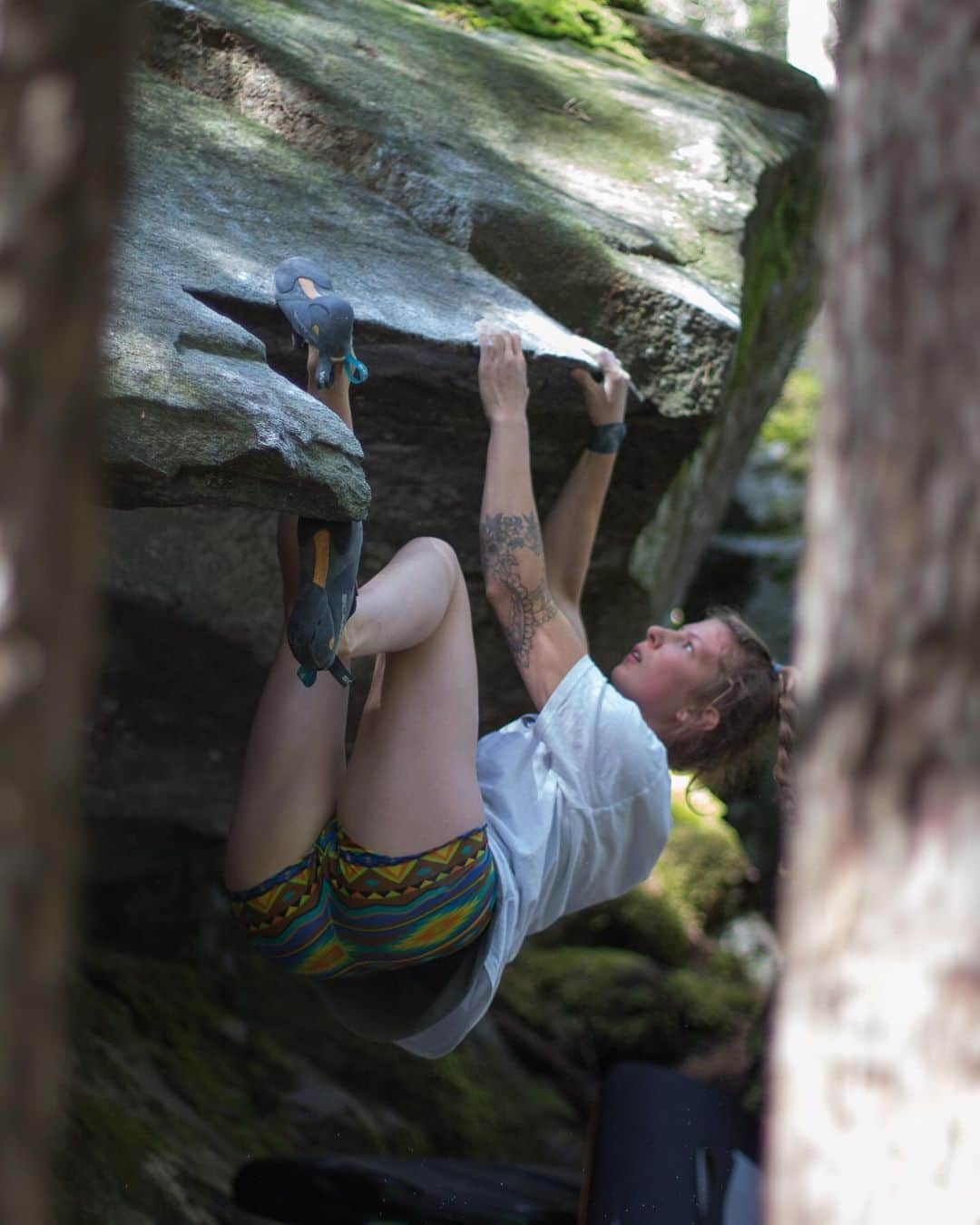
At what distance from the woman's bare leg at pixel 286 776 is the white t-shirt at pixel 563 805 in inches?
15.0

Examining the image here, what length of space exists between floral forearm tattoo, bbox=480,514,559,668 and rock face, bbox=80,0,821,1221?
0.27m

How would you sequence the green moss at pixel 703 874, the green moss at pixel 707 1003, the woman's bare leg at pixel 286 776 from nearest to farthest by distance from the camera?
the woman's bare leg at pixel 286 776 < the green moss at pixel 707 1003 < the green moss at pixel 703 874

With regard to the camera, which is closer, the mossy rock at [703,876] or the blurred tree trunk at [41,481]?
the blurred tree trunk at [41,481]

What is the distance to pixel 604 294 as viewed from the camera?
324 centimetres

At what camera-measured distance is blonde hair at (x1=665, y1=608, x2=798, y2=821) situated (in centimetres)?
320

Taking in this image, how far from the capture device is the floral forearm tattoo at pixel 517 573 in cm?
298

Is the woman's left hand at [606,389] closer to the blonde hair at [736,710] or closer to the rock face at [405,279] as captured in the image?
the rock face at [405,279]

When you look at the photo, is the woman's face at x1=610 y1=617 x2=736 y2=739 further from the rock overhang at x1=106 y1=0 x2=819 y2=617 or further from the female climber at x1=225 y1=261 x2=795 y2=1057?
the rock overhang at x1=106 y1=0 x2=819 y2=617

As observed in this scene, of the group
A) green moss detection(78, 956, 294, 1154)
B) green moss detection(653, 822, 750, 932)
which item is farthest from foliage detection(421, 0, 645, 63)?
green moss detection(653, 822, 750, 932)

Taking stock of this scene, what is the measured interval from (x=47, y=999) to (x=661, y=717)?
2.49 meters

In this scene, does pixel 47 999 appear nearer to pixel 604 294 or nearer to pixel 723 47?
pixel 604 294

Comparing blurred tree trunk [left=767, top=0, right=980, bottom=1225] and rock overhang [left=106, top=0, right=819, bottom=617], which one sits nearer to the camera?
blurred tree trunk [left=767, top=0, right=980, bottom=1225]

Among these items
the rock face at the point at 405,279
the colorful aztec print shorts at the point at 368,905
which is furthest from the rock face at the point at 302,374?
the colorful aztec print shorts at the point at 368,905

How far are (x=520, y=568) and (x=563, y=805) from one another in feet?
1.77
